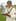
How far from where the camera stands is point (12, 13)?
388 mm

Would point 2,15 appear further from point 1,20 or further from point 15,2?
point 15,2

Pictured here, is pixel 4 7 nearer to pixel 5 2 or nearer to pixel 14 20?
pixel 5 2

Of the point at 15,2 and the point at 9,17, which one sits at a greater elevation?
the point at 15,2

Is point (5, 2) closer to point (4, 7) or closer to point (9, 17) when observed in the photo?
point (4, 7)

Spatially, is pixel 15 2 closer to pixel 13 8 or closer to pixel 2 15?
pixel 13 8

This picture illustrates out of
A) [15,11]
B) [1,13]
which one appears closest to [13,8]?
[15,11]

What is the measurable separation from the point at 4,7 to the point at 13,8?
0.10 meters

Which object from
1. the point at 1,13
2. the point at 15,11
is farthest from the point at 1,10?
the point at 15,11

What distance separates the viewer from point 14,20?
38 centimetres

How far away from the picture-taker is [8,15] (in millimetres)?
388

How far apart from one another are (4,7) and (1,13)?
73 millimetres

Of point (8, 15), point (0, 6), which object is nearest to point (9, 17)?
point (8, 15)

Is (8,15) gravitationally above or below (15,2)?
below

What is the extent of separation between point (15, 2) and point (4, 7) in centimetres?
13
